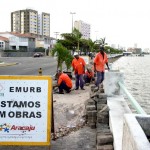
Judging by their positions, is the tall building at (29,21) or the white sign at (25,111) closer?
the white sign at (25,111)

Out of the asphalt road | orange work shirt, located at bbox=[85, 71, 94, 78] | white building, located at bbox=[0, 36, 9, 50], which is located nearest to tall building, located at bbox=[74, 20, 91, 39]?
white building, located at bbox=[0, 36, 9, 50]

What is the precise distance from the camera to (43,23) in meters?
174

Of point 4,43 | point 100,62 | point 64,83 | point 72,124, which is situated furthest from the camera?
point 4,43

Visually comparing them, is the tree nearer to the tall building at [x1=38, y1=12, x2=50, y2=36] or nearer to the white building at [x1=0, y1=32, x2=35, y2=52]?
the white building at [x1=0, y1=32, x2=35, y2=52]

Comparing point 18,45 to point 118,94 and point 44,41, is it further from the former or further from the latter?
point 118,94

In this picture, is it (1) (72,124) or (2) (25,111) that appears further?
(1) (72,124)

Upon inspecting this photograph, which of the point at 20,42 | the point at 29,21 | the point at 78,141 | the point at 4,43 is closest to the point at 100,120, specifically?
the point at 78,141

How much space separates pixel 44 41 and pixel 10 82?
11927 cm

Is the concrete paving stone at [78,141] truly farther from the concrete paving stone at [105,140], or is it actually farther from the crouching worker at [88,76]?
the crouching worker at [88,76]

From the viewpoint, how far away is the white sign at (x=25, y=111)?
220 inches

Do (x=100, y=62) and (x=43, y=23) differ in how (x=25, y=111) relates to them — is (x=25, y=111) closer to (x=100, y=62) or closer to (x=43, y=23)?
(x=100, y=62)


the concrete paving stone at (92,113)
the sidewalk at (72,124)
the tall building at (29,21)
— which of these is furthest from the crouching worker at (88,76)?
the tall building at (29,21)

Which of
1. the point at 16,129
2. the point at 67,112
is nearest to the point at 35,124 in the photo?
the point at 16,129

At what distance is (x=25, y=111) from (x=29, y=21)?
16155 cm
